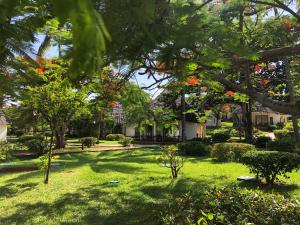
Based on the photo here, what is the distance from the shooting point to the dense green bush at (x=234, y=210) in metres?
5.85

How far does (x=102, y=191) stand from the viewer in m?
11.5

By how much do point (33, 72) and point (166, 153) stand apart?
964 cm

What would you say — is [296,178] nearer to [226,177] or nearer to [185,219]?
[226,177]

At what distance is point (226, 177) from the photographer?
1359 cm

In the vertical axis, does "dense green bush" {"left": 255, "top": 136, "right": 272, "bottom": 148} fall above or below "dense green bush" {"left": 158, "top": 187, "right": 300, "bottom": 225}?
above

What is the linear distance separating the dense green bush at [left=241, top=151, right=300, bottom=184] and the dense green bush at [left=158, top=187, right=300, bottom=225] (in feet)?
13.9

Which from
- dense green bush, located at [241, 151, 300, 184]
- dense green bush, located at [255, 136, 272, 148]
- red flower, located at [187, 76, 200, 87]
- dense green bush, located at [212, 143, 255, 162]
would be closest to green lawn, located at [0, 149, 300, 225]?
dense green bush, located at [241, 151, 300, 184]

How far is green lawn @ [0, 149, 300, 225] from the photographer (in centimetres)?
848

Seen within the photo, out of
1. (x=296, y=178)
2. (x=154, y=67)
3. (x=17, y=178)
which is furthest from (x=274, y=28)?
(x=17, y=178)

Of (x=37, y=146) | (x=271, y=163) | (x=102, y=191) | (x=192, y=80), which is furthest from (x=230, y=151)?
(x=37, y=146)

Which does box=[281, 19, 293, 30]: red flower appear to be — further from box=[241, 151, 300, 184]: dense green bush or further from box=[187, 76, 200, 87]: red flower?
box=[241, 151, 300, 184]: dense green bush

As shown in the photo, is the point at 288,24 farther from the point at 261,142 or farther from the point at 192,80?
the point at 261,142

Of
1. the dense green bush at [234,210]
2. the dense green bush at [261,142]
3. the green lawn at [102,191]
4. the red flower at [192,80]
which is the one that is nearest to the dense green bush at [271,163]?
the green lawn at [102,191]

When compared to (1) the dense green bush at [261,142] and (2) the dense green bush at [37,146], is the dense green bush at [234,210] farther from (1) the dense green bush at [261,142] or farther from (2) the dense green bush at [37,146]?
(1) the dense green bush at [261,142]
